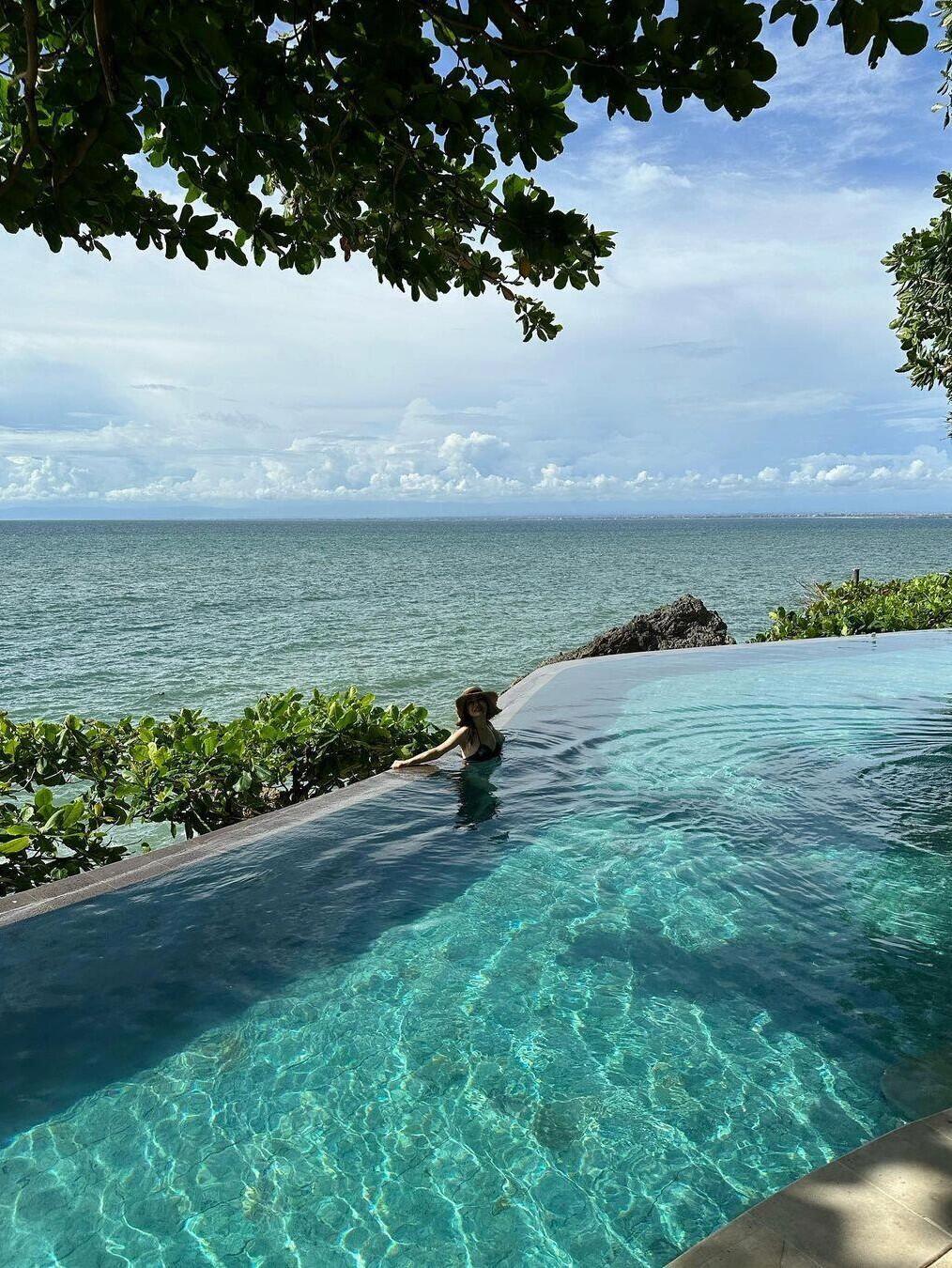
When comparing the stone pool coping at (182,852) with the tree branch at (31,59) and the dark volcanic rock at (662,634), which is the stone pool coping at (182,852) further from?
the dark volcanic rock at (662,634)

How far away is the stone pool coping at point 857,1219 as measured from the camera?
2580 mm

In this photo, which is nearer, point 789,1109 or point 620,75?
point 620,75

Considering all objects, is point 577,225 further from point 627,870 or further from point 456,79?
point 627,870

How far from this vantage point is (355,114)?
378cm

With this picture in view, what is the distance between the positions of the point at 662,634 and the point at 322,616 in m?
21.6

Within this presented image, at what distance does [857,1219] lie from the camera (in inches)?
107

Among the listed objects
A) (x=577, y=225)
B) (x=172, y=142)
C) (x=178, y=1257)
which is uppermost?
(x=172, y=142)

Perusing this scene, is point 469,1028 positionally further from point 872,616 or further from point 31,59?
point 872,616

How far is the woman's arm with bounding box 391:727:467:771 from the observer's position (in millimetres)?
8500

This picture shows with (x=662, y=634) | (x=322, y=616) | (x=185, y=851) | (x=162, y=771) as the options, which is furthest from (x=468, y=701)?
(x=322, y=616)

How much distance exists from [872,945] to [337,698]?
575 cm

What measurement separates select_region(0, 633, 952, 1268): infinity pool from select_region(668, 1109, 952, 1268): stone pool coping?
55 cm

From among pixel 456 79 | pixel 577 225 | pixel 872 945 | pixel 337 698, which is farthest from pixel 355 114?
pixel 337 698

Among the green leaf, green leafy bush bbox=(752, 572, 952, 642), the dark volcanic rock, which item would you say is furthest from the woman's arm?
green leafy bush bbox=(752, 572, 952, 642)
